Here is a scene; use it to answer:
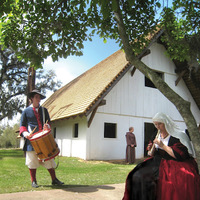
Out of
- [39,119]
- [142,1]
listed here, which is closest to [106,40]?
[142,1]

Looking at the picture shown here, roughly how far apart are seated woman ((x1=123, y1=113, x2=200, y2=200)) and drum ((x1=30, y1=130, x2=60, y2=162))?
2.02 m

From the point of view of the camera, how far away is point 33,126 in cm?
503

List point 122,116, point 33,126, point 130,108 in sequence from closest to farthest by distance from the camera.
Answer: point 33,126
point 122,116
point 130,108

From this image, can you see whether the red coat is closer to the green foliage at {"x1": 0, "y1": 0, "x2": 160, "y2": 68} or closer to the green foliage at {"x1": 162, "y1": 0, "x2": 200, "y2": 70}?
the green foliage at {"x1": 0, "y1": 0, "x2": 160, "y2": 68}

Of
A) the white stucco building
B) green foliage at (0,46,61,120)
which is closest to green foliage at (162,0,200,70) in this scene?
the white stucco building

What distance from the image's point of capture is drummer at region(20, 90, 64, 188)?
486 cm

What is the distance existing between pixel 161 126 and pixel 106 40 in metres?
4.44

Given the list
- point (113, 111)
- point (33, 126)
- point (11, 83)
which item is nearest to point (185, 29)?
point (113, 111)

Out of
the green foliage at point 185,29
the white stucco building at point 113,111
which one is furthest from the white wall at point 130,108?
the green foliage at point 185,29

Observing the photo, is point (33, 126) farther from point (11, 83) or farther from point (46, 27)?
point (11, 83)

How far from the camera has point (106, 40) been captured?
24.1 ft

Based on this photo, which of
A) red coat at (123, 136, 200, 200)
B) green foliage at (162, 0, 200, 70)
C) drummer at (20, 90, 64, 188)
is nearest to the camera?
red coat at (123, 136, 200, 200)

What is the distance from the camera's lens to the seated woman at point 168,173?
2.93 metres

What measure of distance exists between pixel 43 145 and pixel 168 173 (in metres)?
2.49
